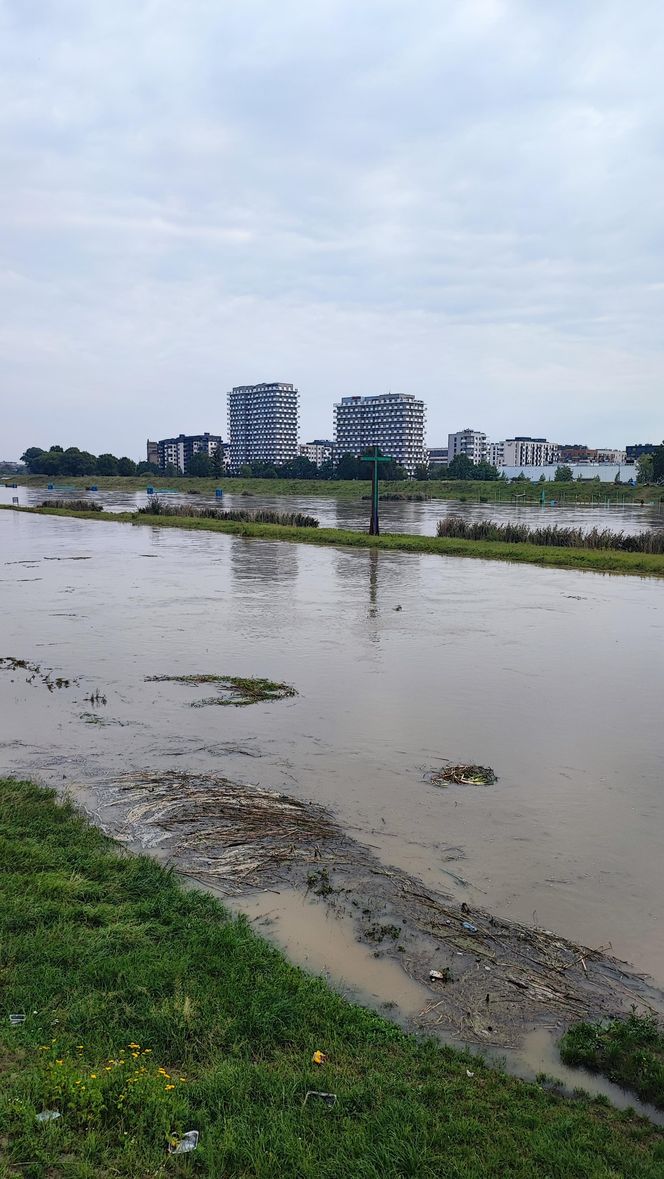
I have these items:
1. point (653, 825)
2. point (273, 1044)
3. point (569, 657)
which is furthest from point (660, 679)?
point (273, 1044)

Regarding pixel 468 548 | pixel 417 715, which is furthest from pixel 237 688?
pixel 468 548

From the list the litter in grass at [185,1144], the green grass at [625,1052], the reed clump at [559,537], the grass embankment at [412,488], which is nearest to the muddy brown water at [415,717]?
the green grass at [625,1052]

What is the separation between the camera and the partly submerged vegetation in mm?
12305

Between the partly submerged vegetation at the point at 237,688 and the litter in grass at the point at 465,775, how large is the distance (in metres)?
3.69

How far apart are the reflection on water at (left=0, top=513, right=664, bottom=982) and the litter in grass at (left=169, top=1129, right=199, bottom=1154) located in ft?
10.9

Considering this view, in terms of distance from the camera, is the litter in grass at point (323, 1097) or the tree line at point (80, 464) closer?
the litter in grass at point (323, 1097)

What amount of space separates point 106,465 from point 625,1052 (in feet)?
548

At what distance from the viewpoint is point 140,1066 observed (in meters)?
4.34

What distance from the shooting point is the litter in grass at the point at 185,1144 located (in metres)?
3.83

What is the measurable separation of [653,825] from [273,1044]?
5.01 meters

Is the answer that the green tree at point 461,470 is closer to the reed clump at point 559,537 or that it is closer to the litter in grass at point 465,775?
the reed clump at point 559,537

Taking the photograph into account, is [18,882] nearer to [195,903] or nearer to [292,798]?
[195,903]

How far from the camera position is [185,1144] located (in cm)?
388

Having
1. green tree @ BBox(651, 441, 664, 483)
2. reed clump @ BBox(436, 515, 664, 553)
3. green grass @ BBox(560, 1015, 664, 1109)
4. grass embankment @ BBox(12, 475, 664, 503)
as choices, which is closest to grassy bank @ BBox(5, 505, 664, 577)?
reed clump @ BBox(436, 515, 664, 553)
